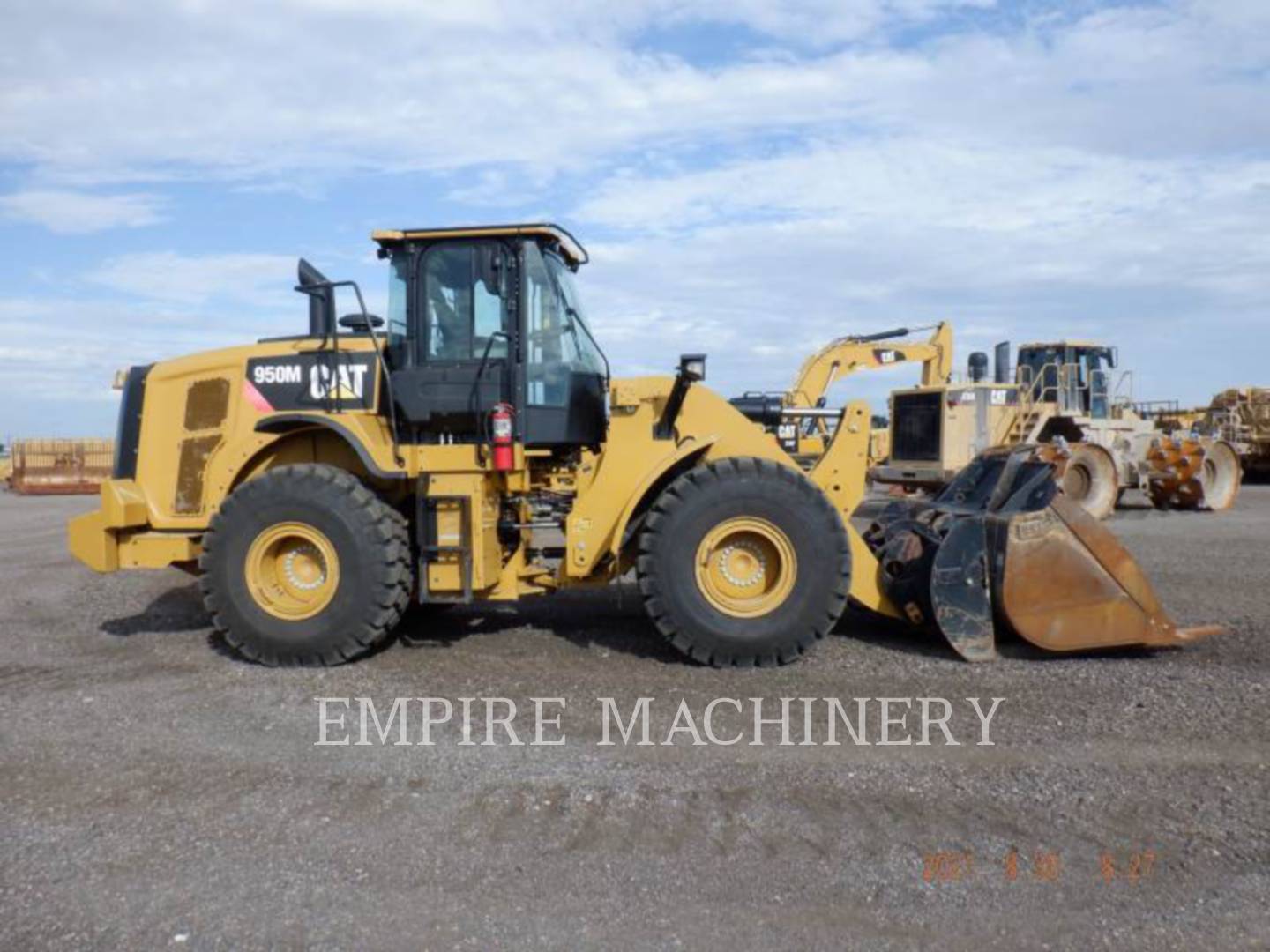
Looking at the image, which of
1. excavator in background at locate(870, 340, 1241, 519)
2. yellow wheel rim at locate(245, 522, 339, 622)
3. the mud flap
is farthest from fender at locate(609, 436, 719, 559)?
excavator in background at locate(870, 340, 1241, 519)

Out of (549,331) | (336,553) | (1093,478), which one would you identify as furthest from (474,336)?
(1093,478)

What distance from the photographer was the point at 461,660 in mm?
6523

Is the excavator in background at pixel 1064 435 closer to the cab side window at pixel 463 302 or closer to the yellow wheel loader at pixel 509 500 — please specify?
the yellow wheel loader at pixel 509 500

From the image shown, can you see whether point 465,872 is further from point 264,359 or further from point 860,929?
point 264,359

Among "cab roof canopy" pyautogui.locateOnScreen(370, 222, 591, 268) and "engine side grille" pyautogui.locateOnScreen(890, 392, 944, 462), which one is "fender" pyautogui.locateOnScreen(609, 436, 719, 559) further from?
"engine side grille" pyautogui.locateOnScreen(890, 392, 944, 462)

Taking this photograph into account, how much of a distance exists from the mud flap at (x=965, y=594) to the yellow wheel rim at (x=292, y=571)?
363cm

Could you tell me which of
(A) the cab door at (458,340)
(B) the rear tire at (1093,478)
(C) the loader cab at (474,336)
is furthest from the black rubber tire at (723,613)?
(B) the rear tire at (1093,478)

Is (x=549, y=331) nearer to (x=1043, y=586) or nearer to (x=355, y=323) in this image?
(x=355, y=323)

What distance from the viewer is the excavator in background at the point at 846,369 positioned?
9234 mm

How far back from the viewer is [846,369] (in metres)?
14.2

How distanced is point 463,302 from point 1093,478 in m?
13.0

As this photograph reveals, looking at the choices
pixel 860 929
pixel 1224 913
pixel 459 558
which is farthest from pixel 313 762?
pixel 1224 913

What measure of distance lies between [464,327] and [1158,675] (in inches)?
181

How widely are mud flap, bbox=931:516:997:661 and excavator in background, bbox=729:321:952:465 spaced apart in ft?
6.28
